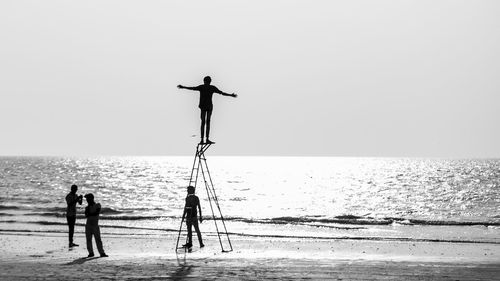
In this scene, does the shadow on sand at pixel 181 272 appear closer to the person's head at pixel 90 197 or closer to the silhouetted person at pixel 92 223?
the silhouetted person at pixel 92 223

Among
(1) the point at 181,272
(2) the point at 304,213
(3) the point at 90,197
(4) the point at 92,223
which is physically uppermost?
(3) the point at 90,197

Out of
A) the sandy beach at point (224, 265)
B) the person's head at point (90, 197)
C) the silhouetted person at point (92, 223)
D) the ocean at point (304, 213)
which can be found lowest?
the ocean at point (304, 213)

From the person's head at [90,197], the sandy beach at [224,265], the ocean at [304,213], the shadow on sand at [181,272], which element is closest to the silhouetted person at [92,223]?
the person's head at [90,197]

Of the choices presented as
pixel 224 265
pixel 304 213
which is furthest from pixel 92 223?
pixel 304 213

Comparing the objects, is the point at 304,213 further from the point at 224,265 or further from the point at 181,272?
the point at 181,272

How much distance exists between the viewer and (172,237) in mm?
30094

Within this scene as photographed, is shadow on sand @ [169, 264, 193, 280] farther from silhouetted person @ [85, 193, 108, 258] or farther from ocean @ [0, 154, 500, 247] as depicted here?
ocean @ [0, 154, 500, 247]

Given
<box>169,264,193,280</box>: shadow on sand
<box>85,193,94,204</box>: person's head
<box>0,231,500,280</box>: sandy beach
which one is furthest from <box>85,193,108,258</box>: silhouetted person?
<box>169,264,193,280</box>: shadow on sand

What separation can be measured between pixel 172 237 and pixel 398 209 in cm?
3849

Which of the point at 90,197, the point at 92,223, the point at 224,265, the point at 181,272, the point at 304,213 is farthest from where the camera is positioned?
the point at 304,213

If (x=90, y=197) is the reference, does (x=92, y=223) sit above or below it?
below

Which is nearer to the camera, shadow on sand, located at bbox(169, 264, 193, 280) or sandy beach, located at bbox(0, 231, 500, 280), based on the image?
shadow on sand, located at bbox(169, 264, 193, 280)

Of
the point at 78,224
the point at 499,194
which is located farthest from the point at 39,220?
the point at 499,194

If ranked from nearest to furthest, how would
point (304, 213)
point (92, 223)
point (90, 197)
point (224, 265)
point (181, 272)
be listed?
1. point (181, 272)
2. point (224, 265)
3. point (90, 197)
4. point (92, 223)
5. point (304, 213)
